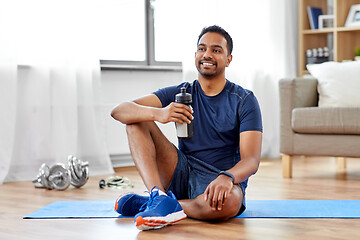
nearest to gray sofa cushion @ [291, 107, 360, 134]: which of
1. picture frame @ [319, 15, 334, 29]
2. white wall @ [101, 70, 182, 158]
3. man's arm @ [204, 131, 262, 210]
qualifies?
white wall @ [101, 70, 182, 158]

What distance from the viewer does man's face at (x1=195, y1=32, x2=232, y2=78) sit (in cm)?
239

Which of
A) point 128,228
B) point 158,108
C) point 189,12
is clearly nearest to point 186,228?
point 128,228

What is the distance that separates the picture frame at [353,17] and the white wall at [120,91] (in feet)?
5.49

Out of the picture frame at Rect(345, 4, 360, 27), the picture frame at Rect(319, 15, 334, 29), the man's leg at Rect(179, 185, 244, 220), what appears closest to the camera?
the man's leg at Rect(179, 185, 244, 220)

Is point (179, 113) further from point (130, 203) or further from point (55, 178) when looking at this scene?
point (55, 178)

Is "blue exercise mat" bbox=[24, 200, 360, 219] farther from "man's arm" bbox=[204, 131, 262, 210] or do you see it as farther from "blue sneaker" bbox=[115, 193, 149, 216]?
"man's arm" bbox=[204, 131, 262, 210]

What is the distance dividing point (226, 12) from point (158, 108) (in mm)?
2622

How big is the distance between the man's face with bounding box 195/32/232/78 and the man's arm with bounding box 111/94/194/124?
0.24 meters

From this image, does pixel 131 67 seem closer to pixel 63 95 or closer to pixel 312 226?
pixel 63 95

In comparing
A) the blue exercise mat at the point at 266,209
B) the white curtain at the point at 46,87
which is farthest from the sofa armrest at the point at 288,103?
the white curtain at the point at 46,87

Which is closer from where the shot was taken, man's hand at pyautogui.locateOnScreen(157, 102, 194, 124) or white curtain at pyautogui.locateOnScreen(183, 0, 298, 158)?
man's hand at pyautogui.locateOnScreen(157, 102, 194, 124)

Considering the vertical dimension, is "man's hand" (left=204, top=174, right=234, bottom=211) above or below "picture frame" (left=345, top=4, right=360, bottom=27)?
below

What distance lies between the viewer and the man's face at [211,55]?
2387 millimetres

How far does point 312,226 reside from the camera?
223cm
